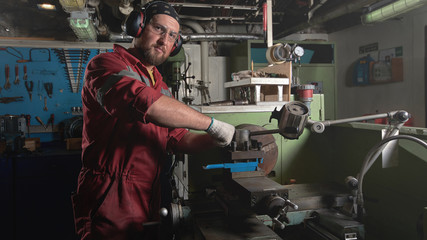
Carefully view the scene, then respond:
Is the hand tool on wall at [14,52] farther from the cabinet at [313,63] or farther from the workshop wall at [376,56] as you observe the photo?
the workshop wall at [376,56]

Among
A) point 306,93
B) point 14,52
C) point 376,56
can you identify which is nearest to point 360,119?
point 306,93

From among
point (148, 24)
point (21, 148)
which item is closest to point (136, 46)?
point (148, 24)

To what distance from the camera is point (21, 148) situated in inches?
100

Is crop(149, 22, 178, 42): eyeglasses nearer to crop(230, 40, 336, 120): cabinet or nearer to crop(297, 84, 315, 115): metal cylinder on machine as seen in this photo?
crop(297, 84, 315, 115): metal cylinder on machine

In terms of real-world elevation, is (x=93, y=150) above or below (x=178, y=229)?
above

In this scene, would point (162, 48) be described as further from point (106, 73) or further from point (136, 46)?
point (106, 73)

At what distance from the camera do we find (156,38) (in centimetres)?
130

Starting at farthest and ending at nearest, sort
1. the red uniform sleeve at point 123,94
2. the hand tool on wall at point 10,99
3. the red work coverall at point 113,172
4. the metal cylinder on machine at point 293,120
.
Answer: the hand tool on wall at point 10,99, the red work coverall at point 113,172, the metal cylinder on machine at point 293,120, the red uniform sleeve at point 123,94

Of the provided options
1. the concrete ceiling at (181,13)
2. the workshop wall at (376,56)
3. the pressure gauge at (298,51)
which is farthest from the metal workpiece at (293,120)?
the workshop wall at (376,56)

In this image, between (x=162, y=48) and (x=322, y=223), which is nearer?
(x=322, y=223)

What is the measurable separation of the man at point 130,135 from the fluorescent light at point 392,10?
2285mm

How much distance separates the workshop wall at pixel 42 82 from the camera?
9.45ft

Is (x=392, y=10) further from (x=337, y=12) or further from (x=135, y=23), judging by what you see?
(x=135, y=23)

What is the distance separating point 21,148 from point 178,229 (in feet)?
7.21
